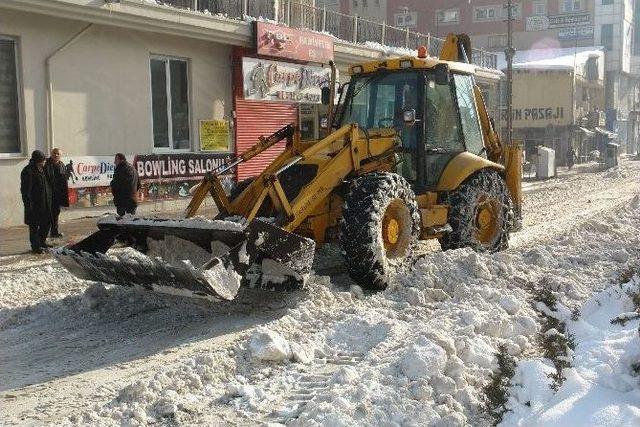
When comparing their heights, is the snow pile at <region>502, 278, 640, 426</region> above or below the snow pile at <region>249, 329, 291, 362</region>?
below

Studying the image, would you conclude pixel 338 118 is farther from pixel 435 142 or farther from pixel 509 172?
pixel 509 172

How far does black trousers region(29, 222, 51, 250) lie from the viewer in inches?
394

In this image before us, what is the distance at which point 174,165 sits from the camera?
1555 cm

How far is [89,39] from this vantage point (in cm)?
1366

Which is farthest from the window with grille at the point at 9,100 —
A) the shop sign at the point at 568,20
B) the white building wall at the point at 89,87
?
the shop sign at the point at 568,20

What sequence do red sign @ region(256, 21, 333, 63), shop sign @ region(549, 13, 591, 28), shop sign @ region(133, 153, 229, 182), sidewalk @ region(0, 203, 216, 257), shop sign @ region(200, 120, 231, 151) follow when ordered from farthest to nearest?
1. shop sign @ region(549, 13, 591, 28)
2. red sign @ region(256, 21, 333, 63)
3. shop sign @ region(200, 120, 231, 151)
4. shop sign @ region(133, 153, 229, 182)
5. sidewalk @ region(0, 203, 216, 257)

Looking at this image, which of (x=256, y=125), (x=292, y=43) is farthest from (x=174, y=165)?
(x=292, y=43)

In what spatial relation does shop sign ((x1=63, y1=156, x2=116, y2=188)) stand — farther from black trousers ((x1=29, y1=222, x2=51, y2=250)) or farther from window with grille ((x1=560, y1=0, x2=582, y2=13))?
window with grille ((x1=560, y1=0, x2=582, y2=13))

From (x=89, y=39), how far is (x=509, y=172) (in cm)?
864

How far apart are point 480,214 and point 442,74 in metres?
Answer: 1.93

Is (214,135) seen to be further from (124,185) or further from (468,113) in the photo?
(468,113)

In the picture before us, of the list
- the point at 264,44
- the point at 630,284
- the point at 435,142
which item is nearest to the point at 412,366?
the point at 630,284

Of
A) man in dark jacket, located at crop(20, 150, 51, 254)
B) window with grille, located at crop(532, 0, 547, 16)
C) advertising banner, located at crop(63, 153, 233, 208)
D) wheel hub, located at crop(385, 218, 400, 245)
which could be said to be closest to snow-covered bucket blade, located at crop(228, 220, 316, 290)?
wheel hub, located at crop(385, 218, 400, 245)

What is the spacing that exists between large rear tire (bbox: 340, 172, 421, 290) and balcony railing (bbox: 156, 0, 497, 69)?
23.6 feet
